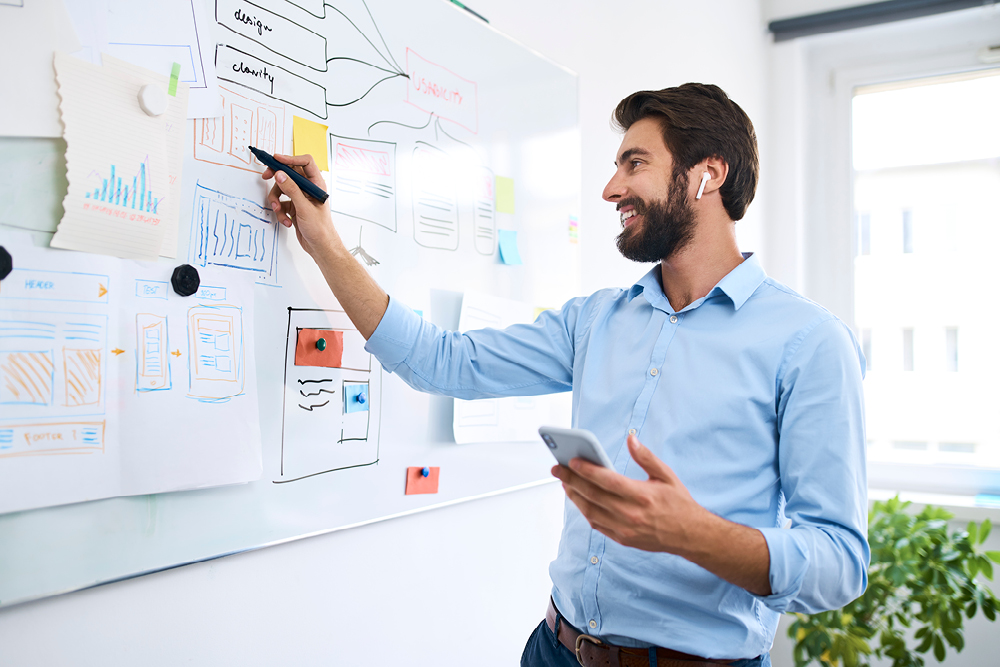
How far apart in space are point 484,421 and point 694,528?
2.29 ft

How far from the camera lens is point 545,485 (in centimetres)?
168

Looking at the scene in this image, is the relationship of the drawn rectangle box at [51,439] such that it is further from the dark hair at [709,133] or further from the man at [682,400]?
the dark hair at [709,133]

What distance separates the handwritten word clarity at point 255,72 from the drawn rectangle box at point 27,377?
462 millimetres

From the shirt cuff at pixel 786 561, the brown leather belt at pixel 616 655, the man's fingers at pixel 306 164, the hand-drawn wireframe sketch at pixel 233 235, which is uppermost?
the man's fingers at pixel 306 164

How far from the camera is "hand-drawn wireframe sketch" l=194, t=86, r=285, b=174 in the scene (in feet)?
3.02

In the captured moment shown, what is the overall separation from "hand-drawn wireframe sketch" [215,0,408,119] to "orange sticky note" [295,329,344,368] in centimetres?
35

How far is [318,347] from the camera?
3.54 ft

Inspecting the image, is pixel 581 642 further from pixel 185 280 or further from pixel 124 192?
pixel 124 192

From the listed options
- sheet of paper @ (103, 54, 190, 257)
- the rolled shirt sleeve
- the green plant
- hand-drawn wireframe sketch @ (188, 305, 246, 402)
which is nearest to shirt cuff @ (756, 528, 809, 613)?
the rolled shirt sleeve

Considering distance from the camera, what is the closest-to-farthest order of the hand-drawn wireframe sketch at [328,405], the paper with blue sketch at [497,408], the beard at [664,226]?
the hand-drawn wireframe sketch at [328,405] < the beard at [664,226] < the paper with blue sketch at [497,408]

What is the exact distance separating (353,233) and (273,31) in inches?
12.8

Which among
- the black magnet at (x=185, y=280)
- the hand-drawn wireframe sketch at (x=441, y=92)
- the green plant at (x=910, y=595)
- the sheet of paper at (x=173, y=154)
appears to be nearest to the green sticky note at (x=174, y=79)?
the sheet of paper at (x=173, y=154)

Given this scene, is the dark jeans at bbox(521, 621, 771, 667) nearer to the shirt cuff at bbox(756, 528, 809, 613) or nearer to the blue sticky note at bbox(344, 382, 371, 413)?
the shirt cuff at bbox(756, 528, 809, 613)

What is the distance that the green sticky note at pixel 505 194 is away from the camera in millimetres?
1495
